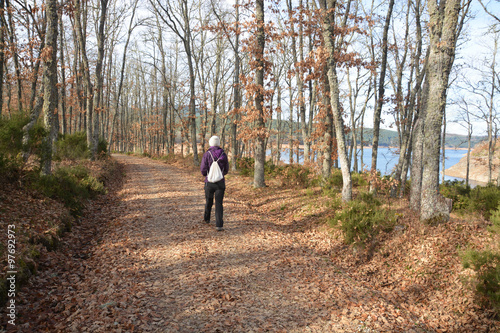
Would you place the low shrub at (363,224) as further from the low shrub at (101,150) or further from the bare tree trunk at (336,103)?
the low shrub at (101,150)

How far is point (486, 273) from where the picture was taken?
3.88 meters

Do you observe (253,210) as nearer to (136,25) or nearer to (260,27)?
(260,27)

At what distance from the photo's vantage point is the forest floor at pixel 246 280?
3527 millimetres

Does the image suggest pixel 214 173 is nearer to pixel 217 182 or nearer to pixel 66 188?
pixel 217 182

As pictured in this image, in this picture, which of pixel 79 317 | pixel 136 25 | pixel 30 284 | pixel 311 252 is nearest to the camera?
pixel 79 317

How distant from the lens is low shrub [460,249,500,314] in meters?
3.66

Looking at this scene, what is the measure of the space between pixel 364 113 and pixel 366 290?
2488cm

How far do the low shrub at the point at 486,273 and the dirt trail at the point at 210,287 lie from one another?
1.04 m

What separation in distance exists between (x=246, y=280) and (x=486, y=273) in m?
3.66

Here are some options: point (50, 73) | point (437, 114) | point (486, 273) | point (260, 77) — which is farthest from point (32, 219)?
point (260, 77)

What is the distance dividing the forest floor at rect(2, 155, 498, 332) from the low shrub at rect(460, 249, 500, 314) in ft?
0.68

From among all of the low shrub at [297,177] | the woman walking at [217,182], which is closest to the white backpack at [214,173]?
the woman walking at [217,182]

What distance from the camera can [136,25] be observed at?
20.8 meters

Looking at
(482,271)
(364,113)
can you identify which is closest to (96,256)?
(482,271)
